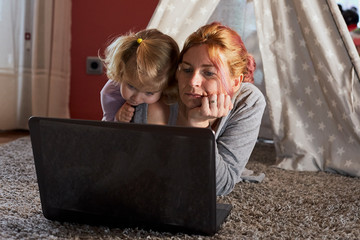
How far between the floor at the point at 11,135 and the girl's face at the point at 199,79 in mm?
1345

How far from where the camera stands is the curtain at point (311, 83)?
1.76 metres

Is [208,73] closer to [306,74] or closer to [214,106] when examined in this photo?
[214,106]

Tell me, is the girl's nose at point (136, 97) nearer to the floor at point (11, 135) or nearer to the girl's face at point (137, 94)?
the girl's face at point (137, 94)

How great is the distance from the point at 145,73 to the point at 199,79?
14cm

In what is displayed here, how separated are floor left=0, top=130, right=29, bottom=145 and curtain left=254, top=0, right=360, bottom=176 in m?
1.24

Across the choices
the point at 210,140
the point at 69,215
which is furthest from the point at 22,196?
the point at 210,140

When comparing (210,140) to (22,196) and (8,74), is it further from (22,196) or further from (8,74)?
(8,74)

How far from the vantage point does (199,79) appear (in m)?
1.12

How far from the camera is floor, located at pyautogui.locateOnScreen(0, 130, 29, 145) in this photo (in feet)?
7.47

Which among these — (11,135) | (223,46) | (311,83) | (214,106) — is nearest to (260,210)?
(214,106)

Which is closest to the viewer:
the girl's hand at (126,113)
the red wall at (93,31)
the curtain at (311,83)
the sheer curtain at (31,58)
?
the girl's hand at (126,113)

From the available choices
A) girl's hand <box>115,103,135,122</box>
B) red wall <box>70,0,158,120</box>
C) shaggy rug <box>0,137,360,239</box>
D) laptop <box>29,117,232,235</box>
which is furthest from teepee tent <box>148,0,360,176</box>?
laptop <box>29,117,232,235</box>

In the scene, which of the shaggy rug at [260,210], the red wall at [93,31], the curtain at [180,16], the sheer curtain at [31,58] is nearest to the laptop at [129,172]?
the shaggy rug at [260,210]

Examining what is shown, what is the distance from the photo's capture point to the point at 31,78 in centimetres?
260
